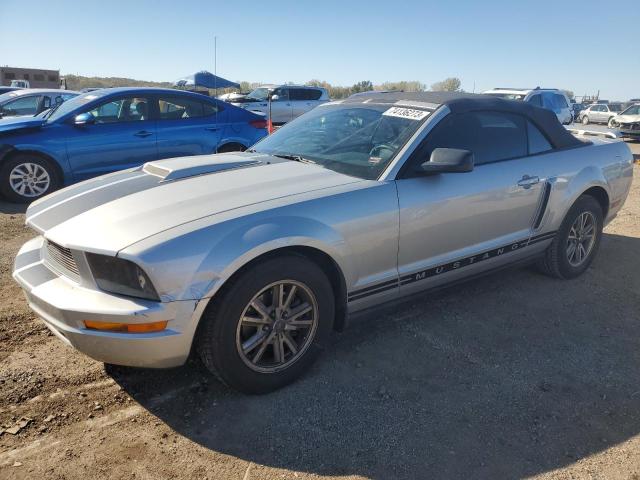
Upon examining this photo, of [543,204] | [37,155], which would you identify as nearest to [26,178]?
[37,155]

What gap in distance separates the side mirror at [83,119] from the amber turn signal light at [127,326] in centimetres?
522

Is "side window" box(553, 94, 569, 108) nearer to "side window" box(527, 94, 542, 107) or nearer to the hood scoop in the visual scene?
"side window" box(527, 94, 542, 107)

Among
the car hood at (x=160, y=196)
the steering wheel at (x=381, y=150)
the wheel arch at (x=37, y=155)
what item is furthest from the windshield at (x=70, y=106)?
the steering wheel at (x=381, y=150)

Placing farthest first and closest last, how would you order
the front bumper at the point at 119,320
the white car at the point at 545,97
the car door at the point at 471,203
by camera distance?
the white car at the point at 545,97
the car door at the point at 471,203
the front bumper at the point at 119,320

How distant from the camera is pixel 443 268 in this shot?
3.36 meters

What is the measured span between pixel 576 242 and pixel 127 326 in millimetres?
3852

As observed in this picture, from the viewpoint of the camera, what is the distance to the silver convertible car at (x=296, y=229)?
2.32 meters

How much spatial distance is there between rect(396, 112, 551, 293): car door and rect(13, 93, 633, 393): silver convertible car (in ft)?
0.04

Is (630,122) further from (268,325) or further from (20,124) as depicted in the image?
(268,325)

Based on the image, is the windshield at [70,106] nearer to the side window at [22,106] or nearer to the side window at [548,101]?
the side window at [22,106]

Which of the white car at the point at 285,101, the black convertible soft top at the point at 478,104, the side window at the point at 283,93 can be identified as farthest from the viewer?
the side window at the point at 283,93

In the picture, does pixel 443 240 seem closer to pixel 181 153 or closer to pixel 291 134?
pixel 291 134

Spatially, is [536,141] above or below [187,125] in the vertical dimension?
above

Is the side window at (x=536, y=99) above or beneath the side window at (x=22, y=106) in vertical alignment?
above
